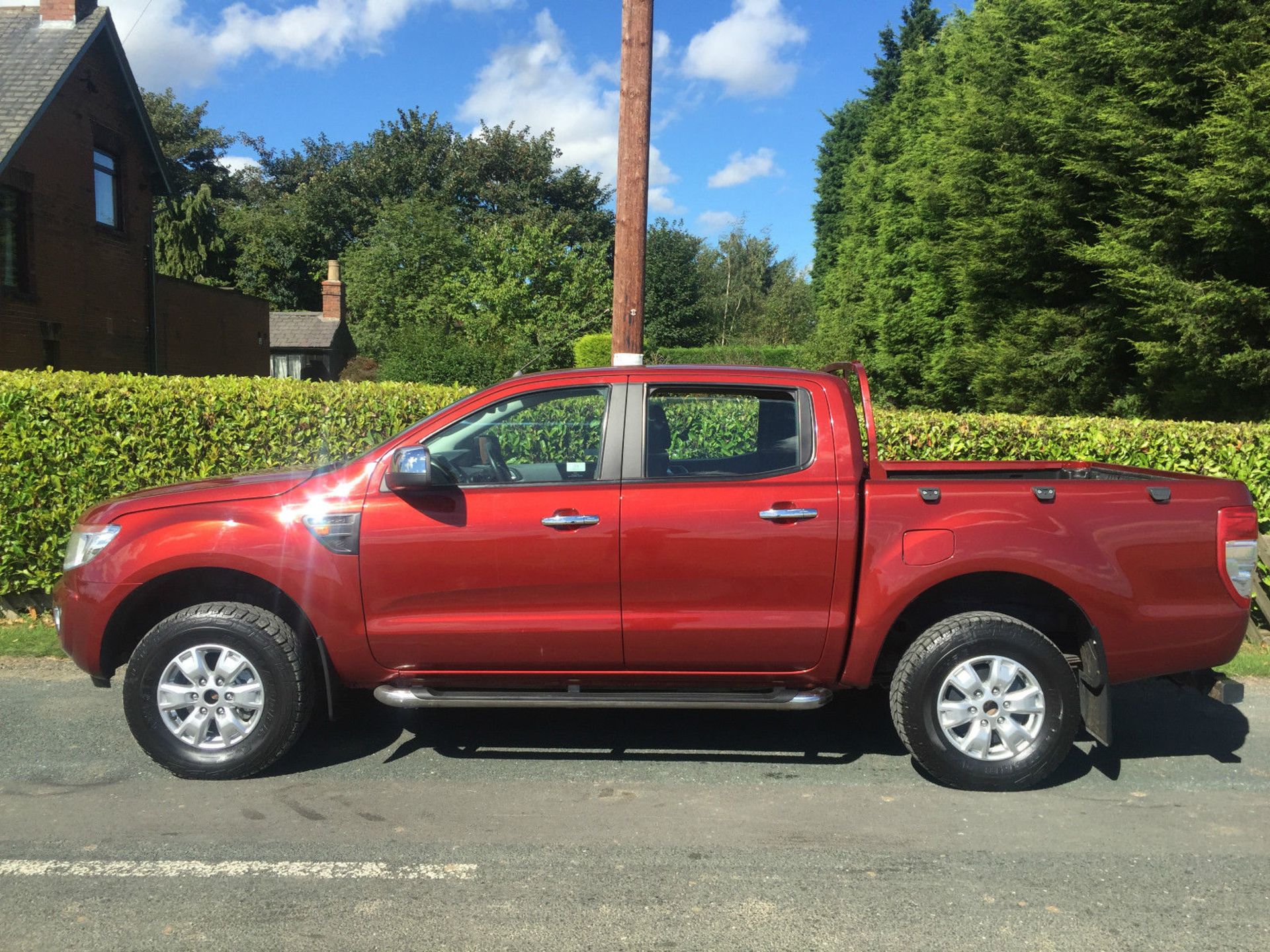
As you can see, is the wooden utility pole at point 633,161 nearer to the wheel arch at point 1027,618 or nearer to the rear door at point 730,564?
the rear door at point 730,564

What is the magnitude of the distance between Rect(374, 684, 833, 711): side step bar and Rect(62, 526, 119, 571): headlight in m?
1.48

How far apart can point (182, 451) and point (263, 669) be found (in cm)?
389

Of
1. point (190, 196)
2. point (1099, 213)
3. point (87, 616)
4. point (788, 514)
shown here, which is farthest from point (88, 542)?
point (190, 196)

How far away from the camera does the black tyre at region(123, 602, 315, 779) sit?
4734mm

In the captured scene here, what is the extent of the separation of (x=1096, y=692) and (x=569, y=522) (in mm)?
2503

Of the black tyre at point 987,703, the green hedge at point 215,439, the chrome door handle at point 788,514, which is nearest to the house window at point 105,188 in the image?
the green hedge at point 215,439

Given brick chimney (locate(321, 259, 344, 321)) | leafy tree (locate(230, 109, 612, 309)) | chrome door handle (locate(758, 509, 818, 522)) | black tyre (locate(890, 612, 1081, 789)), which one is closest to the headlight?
chrome door handle (locate(758, 509, 818, 522))

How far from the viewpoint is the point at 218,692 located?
4777 mm

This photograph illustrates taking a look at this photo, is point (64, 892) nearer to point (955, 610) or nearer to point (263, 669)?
point (263, 669)

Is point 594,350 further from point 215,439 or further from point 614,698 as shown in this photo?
point 614,698

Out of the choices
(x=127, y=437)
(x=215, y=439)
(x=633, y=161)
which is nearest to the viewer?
(x=127, y=437)

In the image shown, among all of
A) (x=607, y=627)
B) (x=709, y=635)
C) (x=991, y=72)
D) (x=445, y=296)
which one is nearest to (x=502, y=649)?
(x=607, y=627)

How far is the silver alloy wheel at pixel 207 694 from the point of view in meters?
4.77

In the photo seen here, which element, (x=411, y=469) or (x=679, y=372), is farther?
(x=679, y=372)
